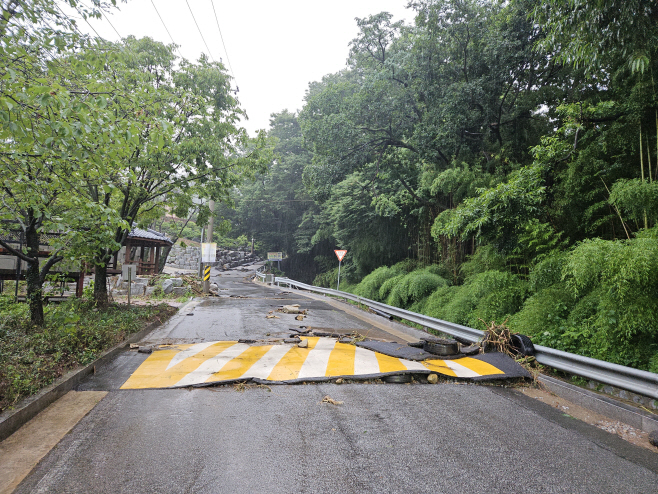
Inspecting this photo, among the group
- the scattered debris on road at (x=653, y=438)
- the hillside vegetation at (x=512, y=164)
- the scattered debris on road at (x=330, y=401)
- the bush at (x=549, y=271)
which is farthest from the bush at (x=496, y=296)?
the scattered debris on road at (x=330, y=401)

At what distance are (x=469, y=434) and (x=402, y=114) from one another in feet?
40.8

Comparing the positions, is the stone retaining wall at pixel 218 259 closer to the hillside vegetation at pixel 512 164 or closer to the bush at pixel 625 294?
the hillside vegetation at pixel 512 164

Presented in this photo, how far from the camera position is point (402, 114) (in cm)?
1407

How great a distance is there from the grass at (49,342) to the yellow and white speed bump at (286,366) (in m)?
0.87

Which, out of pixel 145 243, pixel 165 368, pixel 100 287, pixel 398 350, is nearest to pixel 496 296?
pixel 398 350

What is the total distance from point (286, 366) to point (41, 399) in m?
2.89

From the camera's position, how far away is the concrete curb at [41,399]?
352 centimetres

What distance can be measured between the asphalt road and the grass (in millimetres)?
647

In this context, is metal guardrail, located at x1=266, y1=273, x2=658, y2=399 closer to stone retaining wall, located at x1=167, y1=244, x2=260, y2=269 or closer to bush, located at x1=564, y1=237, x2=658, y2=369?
bush, located at x1=564, y1=237, x2=658, y2=369

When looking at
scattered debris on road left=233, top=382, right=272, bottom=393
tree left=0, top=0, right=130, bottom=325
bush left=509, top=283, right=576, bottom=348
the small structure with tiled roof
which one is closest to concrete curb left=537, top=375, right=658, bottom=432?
bush left=509, top=283, right=576, bottom=348

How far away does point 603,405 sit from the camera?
4.22 m

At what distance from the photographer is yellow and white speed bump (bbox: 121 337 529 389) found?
5.14 m

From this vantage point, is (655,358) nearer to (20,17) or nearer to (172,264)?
(20,17)

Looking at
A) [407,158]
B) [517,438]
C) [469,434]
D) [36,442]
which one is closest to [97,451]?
[36,442]
